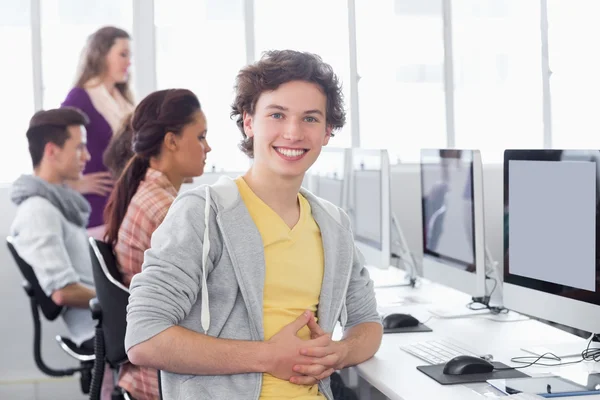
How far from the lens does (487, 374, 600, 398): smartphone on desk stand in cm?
169

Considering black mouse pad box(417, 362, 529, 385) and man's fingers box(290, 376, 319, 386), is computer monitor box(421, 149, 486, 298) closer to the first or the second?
black mouse pad box(417, 362, 529, 385)

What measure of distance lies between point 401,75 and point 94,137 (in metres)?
2.16

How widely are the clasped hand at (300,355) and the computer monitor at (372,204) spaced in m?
1.41

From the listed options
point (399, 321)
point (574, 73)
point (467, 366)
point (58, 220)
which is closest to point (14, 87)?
point (58, 220)

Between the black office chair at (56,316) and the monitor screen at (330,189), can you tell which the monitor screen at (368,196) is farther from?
the black office chair at (56,316)

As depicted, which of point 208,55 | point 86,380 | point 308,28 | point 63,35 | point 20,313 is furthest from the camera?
point 308,28

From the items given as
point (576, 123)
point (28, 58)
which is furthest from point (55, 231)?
point (576, 123)

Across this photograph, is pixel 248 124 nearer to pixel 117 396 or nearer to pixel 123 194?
pixel 123 194

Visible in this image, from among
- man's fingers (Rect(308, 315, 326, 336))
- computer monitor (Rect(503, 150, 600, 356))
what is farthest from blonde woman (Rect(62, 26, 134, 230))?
man's fingers (Rect(308, 315, 326, 336))

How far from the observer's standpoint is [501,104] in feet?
18.5

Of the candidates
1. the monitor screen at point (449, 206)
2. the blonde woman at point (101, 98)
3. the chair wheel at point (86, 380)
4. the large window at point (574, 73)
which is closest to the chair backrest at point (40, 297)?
the chair wheel at point (86, 380)

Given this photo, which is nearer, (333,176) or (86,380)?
(86,380)

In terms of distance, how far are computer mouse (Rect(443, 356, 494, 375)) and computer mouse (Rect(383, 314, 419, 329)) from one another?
59 centimetres

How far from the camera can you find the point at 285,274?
1815mm
